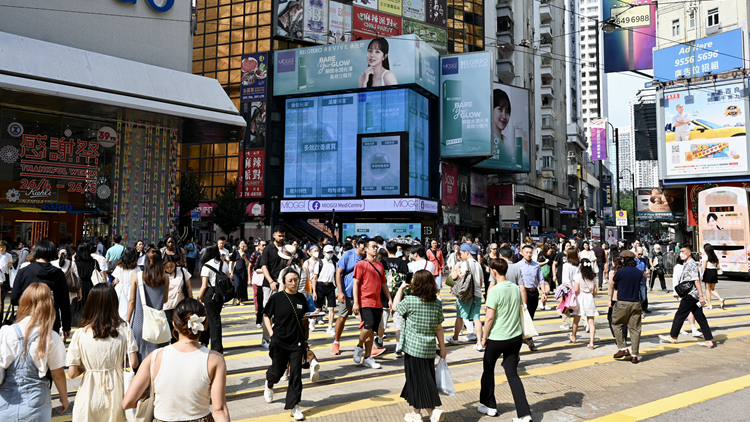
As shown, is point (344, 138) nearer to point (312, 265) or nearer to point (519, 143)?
point (519, 143)

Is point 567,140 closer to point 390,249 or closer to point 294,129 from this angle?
point 294,129

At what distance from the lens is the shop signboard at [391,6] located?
52438 millimetres

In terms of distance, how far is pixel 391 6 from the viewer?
2085 inches

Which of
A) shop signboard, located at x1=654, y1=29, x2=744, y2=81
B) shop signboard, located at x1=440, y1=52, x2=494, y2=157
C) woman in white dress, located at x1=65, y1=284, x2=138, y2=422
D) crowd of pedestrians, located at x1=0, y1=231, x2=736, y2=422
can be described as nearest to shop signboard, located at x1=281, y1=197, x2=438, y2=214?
shop signboard, located at x1=440, y1=52, x2=494, y2=157

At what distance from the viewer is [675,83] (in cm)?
3347

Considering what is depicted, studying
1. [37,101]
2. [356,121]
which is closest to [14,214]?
[37,101]

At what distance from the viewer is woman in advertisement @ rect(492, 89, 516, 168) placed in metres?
48.8

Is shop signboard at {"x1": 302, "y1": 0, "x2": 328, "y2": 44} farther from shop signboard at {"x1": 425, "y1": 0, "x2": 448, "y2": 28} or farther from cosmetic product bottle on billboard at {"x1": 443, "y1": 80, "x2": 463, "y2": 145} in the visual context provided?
cosmetic product bottle on billboard at {"x1": 443, "y1": 80, "x2": 463, "y2": 145}

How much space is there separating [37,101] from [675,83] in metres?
33.7

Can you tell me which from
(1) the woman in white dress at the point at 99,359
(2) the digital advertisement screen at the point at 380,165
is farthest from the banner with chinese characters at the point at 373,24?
(1) the woman in white dress at the point at 99,359

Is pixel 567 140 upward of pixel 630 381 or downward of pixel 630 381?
upward

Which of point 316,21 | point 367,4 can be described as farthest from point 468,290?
point 367,4

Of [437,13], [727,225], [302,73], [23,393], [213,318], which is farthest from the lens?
[437,13]

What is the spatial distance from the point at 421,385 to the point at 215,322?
3397 millimetres
